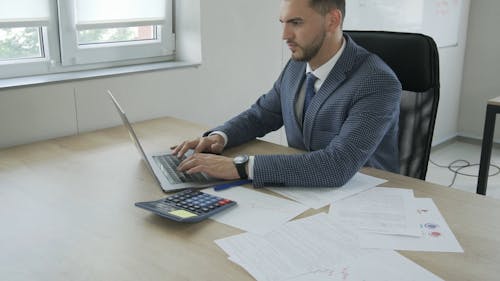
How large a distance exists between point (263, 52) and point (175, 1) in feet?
1.69

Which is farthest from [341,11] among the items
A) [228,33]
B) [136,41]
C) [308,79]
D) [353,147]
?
[136,41]

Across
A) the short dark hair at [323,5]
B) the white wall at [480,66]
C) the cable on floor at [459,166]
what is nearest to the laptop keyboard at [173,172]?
the short dark hair at [323,5]

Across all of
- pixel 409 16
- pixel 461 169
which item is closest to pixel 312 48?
pixel 409 16

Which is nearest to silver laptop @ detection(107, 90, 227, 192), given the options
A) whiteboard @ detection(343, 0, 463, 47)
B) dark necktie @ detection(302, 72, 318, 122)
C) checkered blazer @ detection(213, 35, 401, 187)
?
checkered blazer @ detection(213, 35, 401, 187)

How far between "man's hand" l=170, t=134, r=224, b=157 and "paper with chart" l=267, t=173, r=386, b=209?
1.16 feet

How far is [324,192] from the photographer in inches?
51.6

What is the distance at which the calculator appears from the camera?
1.13 meters

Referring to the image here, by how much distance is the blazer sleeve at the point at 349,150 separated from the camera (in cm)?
133

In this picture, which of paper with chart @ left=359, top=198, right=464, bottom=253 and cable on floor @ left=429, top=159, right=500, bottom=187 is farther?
cable on floor @ left=429, top=159, right=500, bottom=187

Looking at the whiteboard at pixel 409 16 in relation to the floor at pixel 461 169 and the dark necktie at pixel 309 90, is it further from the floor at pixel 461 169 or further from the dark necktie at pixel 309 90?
the dark necktie at pixel 309 90

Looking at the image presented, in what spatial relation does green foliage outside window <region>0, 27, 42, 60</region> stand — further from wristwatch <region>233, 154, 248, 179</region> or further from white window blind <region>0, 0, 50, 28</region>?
wristwatch <region>233, 154, 248, 179</region>

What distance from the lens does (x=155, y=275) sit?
916 mm

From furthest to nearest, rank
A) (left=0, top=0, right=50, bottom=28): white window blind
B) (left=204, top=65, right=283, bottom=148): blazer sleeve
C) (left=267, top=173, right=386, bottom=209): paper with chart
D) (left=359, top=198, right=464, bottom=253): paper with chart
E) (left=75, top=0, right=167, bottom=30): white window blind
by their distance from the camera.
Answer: (left=75, top=0, right=167, bottom=30): white window blind, (left=0, top=0, right=50, bottom=28): white window blind, (left=204, top=65, right=283, bottom=148): blazer sleeve, (left=267, top=173, right=386, bottom=209): paper with chart, (left=359, top=198, right=464, bottom=253): paper with chart

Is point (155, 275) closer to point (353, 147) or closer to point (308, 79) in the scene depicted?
point (353, 147)
